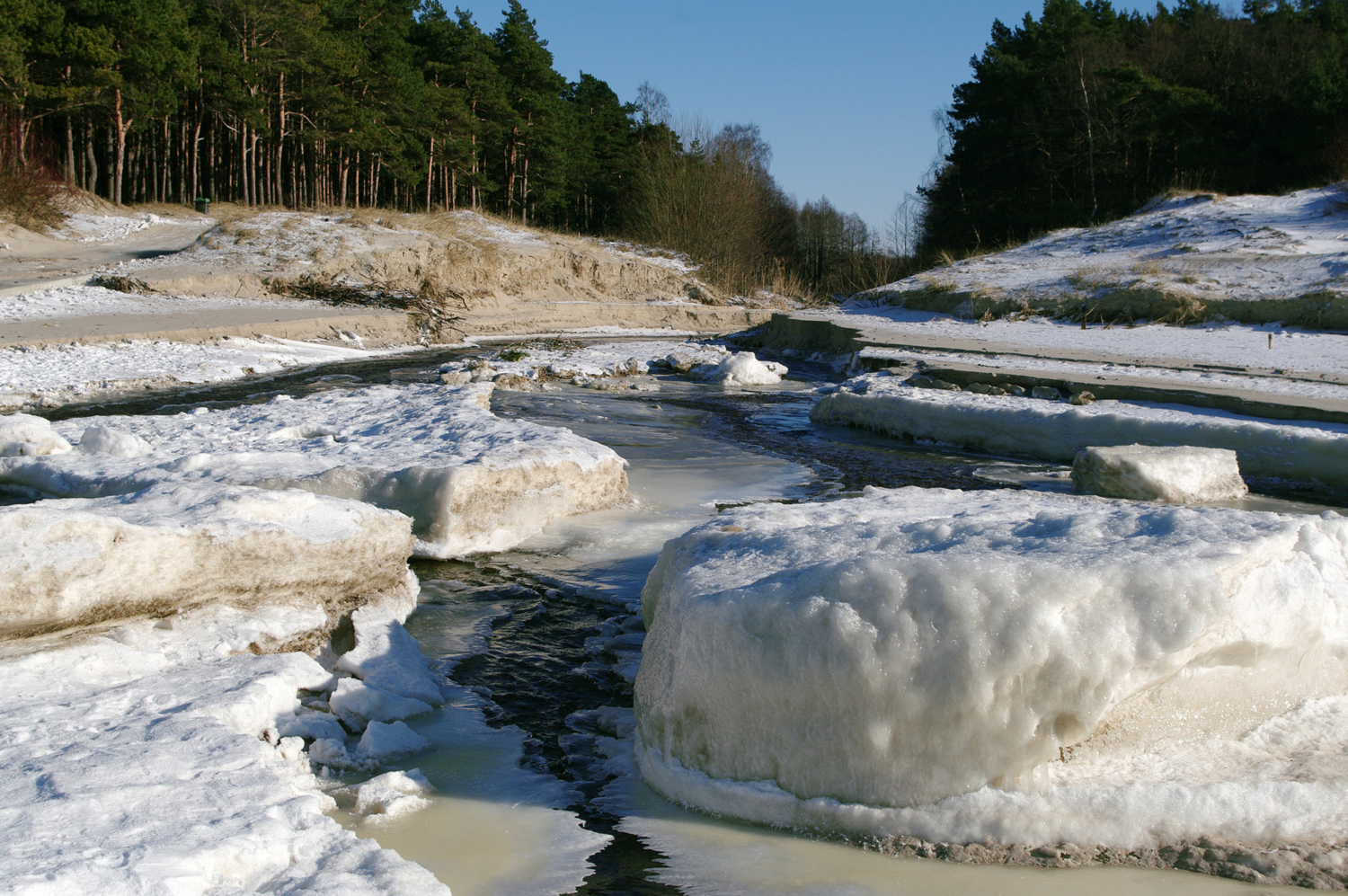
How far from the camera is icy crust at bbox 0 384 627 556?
198 inches

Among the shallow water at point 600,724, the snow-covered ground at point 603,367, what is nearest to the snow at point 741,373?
the snow-covered ground at point 603,367

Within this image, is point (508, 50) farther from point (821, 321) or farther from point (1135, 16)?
point (821, 321)

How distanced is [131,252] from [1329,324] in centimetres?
2354

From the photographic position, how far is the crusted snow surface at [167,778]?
6.45 feet

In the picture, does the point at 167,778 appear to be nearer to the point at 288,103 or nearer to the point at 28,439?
the point at 28,439

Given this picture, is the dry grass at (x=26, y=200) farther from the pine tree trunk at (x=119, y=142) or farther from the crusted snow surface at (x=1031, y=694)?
the crusted snow surface at (x=1031, y=694)

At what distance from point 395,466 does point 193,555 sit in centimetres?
189

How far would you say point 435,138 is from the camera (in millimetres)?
33844

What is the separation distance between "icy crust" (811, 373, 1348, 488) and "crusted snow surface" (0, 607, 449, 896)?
21.4 ft

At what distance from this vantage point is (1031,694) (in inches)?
92.8

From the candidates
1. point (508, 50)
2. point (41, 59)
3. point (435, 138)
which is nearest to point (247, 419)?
point (41, 59)

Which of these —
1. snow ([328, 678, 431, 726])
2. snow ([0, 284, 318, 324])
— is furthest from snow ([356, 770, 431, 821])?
snow ([0, 284, 318, 324])

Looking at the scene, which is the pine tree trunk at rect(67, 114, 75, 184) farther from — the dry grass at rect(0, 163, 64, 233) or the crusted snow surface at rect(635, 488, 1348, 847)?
the crusted snow surface at rect(635, 488, 1348, 847)

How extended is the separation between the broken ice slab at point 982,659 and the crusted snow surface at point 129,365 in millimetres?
9328
